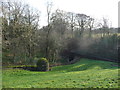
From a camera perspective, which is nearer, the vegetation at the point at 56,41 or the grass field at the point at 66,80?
the grass field at the point at 66,80

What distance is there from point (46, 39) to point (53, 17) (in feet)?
18.5

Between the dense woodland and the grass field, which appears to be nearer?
the grass field

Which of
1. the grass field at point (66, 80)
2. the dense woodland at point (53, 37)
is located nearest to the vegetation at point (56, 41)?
the dense woodland at point (53, 37)

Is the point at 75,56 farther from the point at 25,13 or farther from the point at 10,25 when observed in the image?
the point at 10,25

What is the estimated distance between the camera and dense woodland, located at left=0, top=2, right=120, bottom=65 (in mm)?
27859

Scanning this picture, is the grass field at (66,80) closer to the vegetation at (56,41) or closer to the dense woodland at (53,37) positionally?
the vegetation at (56,41)

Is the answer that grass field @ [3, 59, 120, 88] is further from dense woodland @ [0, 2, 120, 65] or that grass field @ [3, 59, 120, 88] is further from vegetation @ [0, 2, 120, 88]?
dense woodland @ [0, 2, 120, 65]

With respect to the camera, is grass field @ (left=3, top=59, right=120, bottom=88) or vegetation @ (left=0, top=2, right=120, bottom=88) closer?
grass field @ (left=3, top=59, right=120, bottom=88)

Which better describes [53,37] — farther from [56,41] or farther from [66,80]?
[66,80]

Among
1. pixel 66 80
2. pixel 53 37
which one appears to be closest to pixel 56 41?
pixel 53 37

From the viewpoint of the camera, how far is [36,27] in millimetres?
35812

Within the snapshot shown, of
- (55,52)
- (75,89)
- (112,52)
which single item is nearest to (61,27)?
(55,52)

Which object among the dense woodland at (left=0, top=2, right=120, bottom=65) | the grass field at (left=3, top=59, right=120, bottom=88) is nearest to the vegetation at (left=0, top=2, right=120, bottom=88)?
the dense woodland at (left=0, top=2, right=120, bottom=65)

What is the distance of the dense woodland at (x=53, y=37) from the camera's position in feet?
91.4
